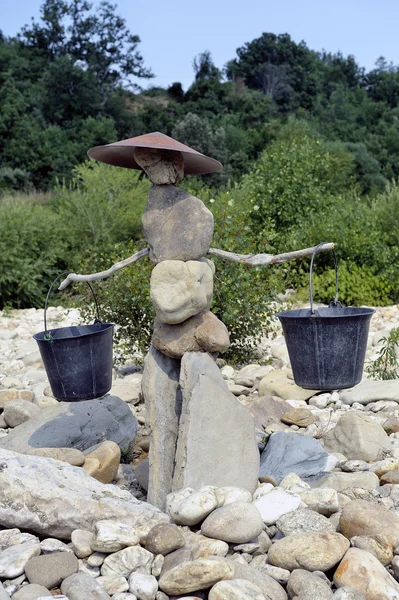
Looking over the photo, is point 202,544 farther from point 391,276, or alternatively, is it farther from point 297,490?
point 391,276

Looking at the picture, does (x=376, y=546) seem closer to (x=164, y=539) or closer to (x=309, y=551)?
(x=309, y=551)

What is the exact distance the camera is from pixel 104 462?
4398 mm

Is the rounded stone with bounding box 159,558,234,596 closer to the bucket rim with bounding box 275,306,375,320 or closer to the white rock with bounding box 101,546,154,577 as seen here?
the white rock with bounding box 101,546,154,577

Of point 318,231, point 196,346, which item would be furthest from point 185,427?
point 318,231

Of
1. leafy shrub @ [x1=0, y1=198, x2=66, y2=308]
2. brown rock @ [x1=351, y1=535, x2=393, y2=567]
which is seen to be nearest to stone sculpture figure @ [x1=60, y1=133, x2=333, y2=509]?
brown rock @ [x1=351, y1=535, x2=393, y2=567]

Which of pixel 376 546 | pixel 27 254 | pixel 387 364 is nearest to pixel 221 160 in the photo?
pixel 27 254

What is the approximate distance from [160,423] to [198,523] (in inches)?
25.1

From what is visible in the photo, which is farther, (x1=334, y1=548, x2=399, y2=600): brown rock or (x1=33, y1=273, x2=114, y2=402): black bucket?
(x1=33, y1=273, x2=114, y2=402): black bucket

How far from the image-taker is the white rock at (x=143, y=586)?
10.0ft

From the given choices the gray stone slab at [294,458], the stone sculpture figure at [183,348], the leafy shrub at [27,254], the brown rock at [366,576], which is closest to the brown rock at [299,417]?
the gray stone slab at [294,458]

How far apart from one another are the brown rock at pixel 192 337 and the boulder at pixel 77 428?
1337 millimetres

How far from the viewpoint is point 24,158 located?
27672mm

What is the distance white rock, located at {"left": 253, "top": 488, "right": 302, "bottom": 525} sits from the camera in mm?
3676

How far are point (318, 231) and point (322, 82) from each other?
1609 inches
